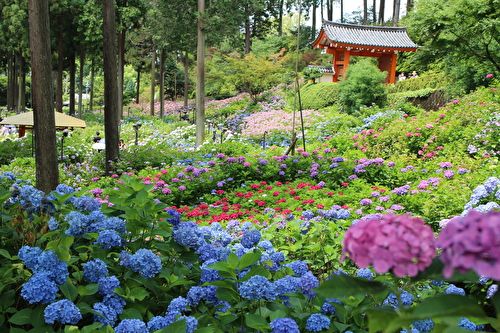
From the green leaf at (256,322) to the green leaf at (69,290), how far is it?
67 centimetres

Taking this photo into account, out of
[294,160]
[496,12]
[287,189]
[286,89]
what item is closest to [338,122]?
[496,12]

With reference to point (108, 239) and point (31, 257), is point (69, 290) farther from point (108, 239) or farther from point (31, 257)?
point (108, 239)

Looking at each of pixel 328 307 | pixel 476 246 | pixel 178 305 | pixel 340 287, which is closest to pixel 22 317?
pixel 178 305

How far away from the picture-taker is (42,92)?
23.1 ft

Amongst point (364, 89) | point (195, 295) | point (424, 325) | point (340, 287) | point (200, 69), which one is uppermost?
point (200, 69)

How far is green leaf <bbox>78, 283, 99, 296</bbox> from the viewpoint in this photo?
6.33 ft

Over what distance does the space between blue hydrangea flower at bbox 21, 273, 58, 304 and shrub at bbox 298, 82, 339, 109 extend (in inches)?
733

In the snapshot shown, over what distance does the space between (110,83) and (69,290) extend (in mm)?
8587

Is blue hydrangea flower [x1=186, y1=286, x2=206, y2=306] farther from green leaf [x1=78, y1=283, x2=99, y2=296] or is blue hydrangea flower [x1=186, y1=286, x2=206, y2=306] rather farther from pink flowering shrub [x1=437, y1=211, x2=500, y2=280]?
pink flowering shrub [x1=437, y1=211, x2=500, y2=280]

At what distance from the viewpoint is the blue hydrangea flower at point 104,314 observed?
1.91 metres

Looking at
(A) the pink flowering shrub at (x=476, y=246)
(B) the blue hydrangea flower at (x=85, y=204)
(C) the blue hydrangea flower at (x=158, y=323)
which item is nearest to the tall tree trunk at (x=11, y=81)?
(B) the blue hydrangea flower at (x=85, y=204)

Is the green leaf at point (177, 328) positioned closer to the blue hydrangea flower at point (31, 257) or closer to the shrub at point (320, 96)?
the blue hydrangea flower at point (31, 257)

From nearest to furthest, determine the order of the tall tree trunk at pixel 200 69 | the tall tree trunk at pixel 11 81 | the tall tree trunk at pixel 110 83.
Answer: the tall tree trunk at pixel 110 83, the tall tree trunk at pixel 200 69, the tall tree trunk at pixel 11 81

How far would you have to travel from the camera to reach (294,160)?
8797 mm
